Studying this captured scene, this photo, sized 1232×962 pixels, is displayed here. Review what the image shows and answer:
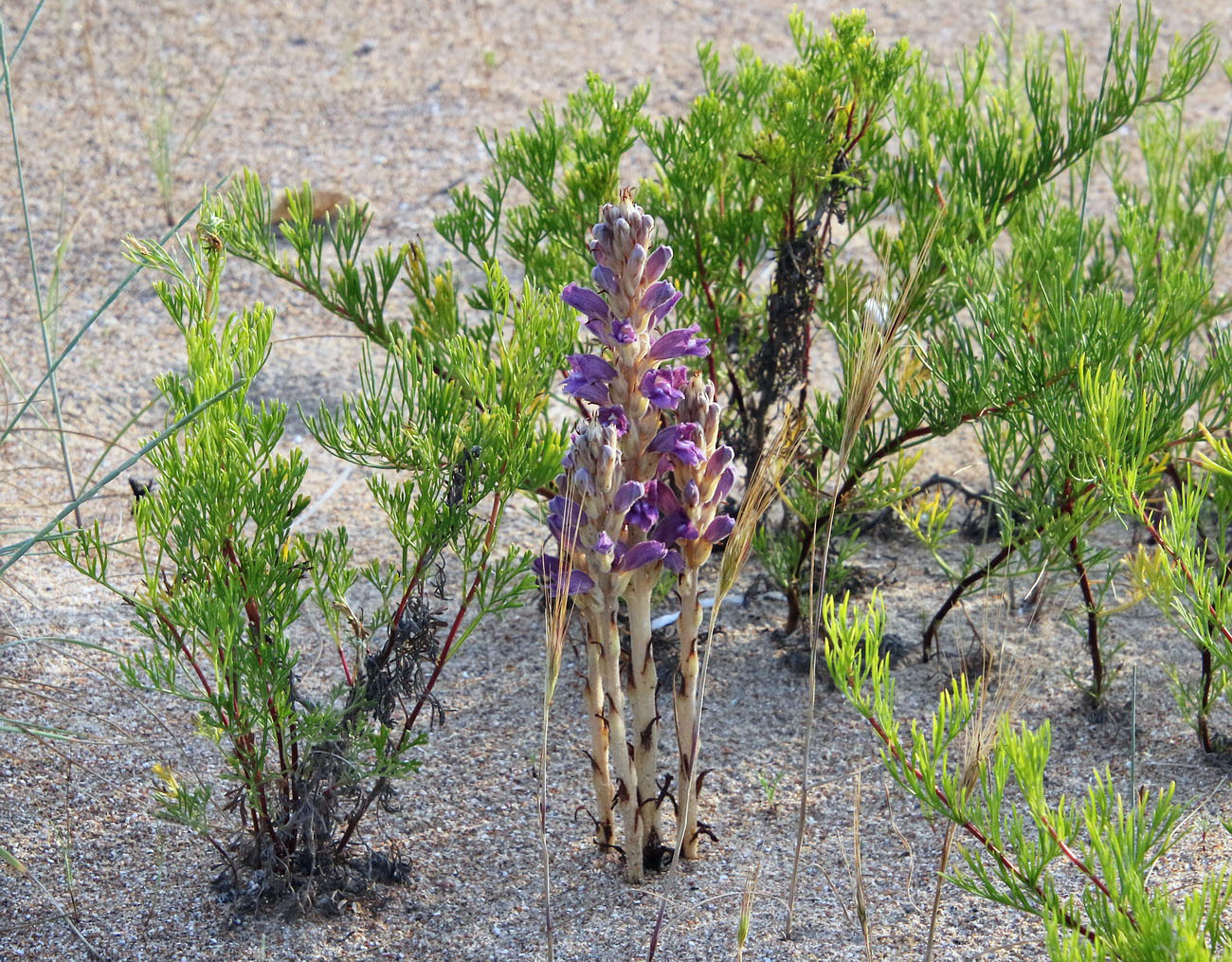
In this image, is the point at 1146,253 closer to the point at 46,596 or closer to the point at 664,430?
the point at 664,430

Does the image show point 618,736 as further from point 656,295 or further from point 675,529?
point 656,295

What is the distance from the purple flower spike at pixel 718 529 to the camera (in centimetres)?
194

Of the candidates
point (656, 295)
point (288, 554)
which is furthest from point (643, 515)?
point (288, 554)

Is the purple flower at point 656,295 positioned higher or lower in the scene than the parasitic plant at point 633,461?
higher

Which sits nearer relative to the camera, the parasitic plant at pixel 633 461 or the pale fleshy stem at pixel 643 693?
the parasitic plant at pixel 633 461

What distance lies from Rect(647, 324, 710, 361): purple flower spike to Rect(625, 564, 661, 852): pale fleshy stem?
34cm

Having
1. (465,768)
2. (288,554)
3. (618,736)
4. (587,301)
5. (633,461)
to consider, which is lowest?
(465,768)

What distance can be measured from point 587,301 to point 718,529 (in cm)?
40

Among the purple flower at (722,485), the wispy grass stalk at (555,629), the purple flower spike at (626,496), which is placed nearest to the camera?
the wispy grass stalk at (555,629)

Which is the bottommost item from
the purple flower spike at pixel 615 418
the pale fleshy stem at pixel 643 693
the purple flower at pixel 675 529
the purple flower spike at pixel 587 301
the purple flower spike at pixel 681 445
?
the pale fleshy stem at pixel 643 693

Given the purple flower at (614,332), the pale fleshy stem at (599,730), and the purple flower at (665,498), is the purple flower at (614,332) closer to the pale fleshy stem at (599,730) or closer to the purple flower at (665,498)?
the purple flower at (665,498)

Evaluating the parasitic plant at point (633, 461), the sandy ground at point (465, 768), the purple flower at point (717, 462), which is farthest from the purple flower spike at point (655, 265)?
the sandy ground at point (465, 768)

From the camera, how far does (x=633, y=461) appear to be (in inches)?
75.4

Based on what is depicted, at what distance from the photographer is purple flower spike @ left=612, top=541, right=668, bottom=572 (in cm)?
189
